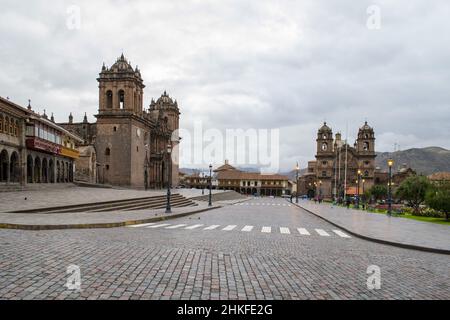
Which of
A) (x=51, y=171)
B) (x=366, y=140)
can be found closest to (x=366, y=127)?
(x=366, y=140)

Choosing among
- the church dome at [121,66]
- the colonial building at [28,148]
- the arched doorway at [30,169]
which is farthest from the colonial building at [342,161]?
the arched doorway at [30,169]

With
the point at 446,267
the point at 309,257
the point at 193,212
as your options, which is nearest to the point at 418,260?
the point at 446,267

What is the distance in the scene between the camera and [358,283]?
7.24 m

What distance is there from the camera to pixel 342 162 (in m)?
96.0

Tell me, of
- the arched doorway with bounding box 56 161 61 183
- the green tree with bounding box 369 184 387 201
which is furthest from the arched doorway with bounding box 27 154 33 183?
the green tree with bounding box 369 184 387 201

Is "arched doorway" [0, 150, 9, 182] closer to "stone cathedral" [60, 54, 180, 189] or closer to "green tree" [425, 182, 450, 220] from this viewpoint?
"stone cathedral" [60, 54, 180, 189]

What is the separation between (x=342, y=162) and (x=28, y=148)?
262 feet

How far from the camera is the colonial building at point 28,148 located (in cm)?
3003

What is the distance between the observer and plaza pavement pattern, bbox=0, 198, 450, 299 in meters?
6.32

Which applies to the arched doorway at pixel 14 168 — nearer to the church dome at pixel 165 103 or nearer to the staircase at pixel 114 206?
the staircase at pixel 114 206

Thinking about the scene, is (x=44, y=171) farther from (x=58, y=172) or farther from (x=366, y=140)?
(x=366, y=140)

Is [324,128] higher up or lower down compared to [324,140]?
higher up
